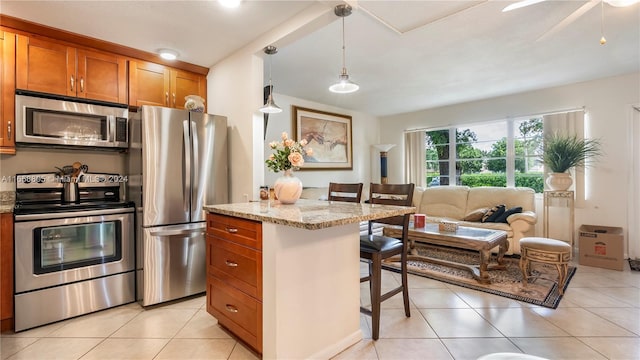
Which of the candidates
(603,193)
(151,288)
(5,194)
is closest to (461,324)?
(151,288)

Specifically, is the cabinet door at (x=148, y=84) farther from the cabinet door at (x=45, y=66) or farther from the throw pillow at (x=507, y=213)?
the throw pillow at (x=507, y=213)

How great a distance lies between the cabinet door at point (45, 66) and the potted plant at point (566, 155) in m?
5.62

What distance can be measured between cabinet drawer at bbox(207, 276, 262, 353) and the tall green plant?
442 cm

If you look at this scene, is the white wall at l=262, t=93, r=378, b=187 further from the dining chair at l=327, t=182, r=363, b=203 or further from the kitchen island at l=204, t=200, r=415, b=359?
the kitchen island at l=204, t=200, r=415, b=359

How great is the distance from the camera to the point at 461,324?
7.45 ft

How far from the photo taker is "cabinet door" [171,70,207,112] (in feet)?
10.5

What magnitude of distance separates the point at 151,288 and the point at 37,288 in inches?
30.1

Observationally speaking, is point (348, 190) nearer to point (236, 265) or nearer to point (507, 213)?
point (236, 265)

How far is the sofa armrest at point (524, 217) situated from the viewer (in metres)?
3.86

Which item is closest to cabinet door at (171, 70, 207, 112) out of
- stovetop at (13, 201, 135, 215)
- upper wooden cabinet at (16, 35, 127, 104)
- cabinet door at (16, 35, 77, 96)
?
Result: upper wooden cabinet at (16, 35, 127, 104)

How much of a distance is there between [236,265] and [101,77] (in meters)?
2.28

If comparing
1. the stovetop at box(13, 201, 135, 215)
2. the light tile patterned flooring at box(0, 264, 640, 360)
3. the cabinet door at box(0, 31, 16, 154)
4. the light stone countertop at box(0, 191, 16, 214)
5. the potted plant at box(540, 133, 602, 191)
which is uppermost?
the cabinet door at box(0, 31, 16, 154)

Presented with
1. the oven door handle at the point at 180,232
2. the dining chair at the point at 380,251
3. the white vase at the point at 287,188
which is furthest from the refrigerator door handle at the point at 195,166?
the dining chair at the point at 380,251

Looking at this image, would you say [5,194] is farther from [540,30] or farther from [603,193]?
[603,193]
